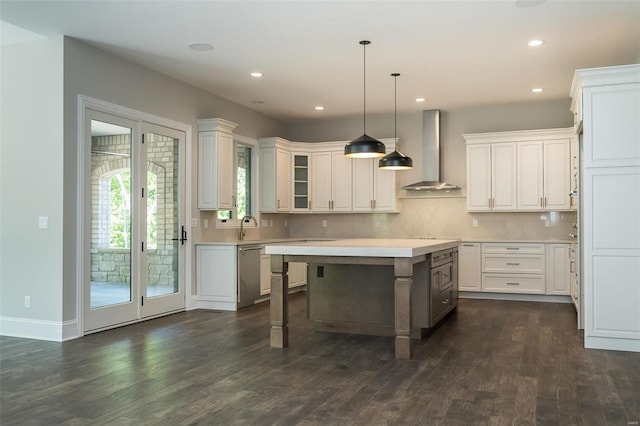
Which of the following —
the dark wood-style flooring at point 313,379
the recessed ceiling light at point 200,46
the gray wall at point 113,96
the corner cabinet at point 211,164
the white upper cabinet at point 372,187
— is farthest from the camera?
the white upper cabinet at point 372,187

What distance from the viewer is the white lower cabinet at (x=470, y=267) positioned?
780 cm

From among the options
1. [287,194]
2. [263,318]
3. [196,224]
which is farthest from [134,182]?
[287,194]

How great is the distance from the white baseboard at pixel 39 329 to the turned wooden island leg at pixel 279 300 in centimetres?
196

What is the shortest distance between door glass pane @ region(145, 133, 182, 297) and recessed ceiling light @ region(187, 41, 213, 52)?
125cm

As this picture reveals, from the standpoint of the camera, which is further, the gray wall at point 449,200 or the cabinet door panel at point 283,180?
the cabinet door panel at point 283,180

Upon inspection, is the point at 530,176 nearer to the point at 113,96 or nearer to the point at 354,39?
the point at 354,39

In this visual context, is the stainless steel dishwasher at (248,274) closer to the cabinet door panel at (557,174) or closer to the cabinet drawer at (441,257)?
the cabinet drawer at (441,257)

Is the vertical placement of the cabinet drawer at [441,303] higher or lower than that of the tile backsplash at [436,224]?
lower

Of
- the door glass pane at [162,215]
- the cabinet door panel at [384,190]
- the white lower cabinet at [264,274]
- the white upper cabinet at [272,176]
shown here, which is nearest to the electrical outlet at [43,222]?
the door glass pane at [162,215]

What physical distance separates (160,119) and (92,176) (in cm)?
126

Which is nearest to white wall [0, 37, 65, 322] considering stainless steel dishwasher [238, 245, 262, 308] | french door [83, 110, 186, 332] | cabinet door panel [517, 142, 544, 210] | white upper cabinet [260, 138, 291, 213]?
french door [83, 110, 186, 332]

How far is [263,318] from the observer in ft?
20.4

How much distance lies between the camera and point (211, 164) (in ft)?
22.9

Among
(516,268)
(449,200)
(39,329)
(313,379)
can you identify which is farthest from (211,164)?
(516,268)
